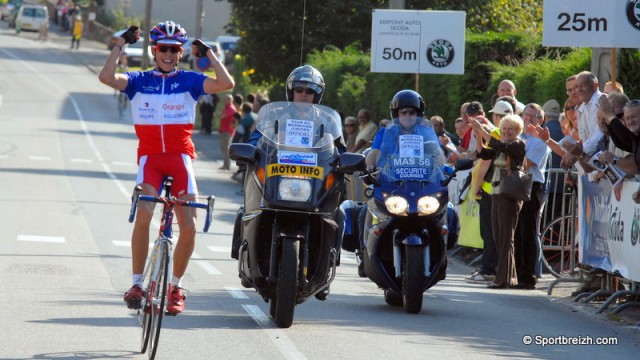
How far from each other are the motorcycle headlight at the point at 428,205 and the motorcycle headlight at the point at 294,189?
1739 mm

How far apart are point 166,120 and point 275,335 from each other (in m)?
1.78

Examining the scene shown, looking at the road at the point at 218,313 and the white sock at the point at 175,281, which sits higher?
the white sock at the point at 175,281

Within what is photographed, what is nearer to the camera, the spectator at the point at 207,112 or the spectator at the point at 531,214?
the spectator at the point at 531,214

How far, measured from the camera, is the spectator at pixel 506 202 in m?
15.2

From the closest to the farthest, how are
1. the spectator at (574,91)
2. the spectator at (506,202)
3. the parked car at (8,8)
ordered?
the spectator at (574,91)
the spectator at (506,202)
the parked car at (8,8)

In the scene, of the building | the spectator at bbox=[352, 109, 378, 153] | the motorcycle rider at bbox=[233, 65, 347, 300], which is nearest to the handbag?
the motorcycle rider at bbox=[233, 65, 347, 300]

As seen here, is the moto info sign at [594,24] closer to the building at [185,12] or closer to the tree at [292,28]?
the tree at [292,28]

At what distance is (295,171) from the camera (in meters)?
11.0

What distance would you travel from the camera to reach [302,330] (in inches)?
431

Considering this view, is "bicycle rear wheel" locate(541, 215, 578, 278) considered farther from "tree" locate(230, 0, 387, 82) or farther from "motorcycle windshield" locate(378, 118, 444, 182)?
"tree" locate(230, 0, 387, 82)

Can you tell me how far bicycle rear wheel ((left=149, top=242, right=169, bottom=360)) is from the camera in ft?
29.3

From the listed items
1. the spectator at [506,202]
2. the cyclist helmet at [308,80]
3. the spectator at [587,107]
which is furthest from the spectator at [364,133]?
the cyclist helmet at [308,80]

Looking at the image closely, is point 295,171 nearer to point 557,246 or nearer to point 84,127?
point 557,246

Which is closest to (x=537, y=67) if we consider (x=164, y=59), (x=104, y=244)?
(x=104, y=244)
